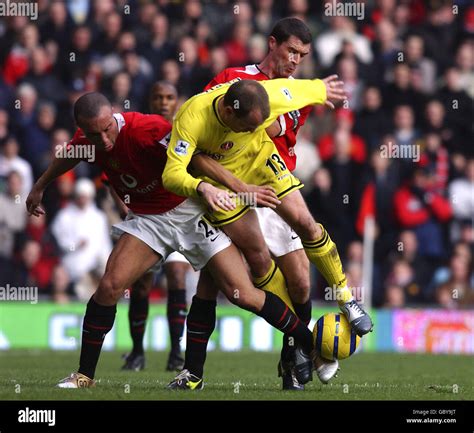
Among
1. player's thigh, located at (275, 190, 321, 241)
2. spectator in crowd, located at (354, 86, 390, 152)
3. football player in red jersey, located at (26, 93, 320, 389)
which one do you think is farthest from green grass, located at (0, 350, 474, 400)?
spectator in crowd, located at (354, 86, 390, 152)

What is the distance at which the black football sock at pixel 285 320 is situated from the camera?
9492 millimetres

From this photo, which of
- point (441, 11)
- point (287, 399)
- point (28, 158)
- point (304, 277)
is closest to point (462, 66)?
point (441, 11)

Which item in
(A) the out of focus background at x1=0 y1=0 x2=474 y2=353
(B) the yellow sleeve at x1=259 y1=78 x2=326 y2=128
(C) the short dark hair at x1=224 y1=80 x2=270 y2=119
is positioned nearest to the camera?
(C) the short dark hair at x1=224 y1=80 x2=270 y2=119

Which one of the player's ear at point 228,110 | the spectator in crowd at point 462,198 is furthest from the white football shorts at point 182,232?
the spectator in crowd at point 462,198

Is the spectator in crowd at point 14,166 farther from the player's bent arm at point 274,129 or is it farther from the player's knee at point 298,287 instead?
the player's bent arm at point 274,129

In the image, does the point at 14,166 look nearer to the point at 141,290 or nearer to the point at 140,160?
the point at 141,290

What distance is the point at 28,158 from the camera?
58.1 feet

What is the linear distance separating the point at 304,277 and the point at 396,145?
8413mm

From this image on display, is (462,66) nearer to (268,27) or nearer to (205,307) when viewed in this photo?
(268,27)

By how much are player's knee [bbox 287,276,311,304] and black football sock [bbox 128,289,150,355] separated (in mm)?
2750

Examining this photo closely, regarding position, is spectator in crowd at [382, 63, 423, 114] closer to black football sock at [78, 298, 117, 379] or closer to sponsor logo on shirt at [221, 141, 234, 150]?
sponsor logo on shirt at [221, 141, 234, 150]

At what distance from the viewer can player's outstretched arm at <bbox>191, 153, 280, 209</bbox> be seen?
9133mm

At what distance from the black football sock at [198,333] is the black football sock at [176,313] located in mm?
2605

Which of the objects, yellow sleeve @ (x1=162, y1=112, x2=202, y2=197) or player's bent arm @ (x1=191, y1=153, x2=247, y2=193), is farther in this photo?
player's bent arm @ (x1=191, y1=153, x2=247, y2=193)
